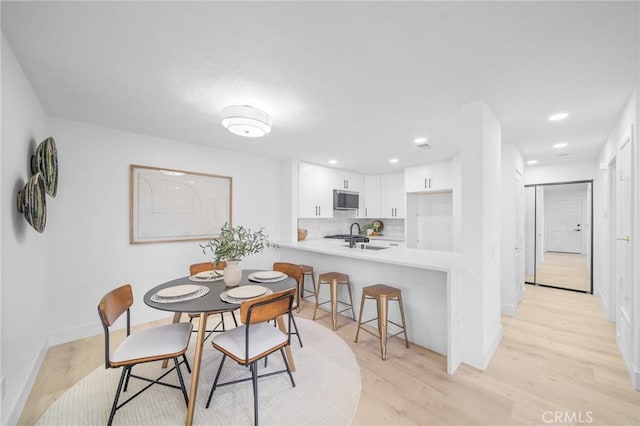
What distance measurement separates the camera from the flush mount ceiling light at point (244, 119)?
2.15 m

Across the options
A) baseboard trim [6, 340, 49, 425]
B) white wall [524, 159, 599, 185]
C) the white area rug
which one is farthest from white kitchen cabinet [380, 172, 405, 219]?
baseboard trim [6, 340, 49, 425]

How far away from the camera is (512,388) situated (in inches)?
77.5

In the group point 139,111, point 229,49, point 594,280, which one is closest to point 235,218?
point 139,111

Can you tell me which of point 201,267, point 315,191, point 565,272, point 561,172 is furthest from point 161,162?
→ point 565,272

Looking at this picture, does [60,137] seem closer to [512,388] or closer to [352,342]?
[352,342]

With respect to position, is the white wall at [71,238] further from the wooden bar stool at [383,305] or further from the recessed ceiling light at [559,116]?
the recessed ceiling light at [559,116]

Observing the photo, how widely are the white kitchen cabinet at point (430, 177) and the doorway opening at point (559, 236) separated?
74.2 inches

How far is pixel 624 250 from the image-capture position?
2.49m

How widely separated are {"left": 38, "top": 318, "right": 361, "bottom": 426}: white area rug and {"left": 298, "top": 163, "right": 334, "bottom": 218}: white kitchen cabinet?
2.80 meters

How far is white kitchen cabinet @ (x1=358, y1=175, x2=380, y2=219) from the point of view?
19.6ft

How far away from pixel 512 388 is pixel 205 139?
13.5 ft

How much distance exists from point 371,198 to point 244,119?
433 centimetres

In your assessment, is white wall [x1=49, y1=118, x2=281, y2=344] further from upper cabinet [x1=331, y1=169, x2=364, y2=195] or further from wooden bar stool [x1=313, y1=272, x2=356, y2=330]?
upper cabinet [x1=331, y1=169, x2=364, y2=195]

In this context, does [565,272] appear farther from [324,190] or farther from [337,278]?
[337,278]
